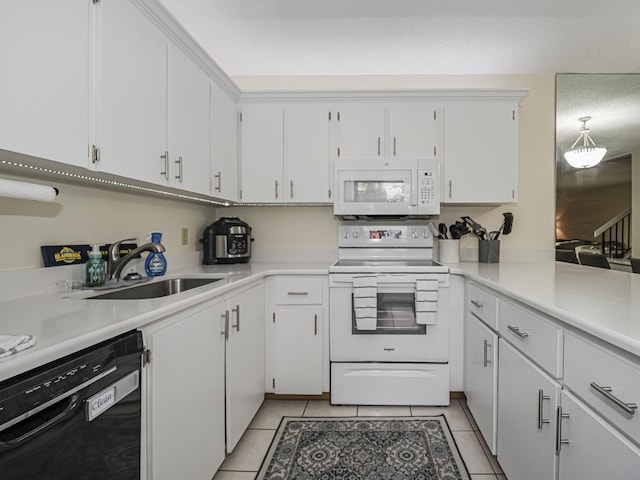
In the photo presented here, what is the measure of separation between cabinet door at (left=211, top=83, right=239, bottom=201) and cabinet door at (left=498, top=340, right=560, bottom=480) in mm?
1887

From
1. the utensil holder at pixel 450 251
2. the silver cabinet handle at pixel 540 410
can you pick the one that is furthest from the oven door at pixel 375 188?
the silver cabinet handle at pixel 540 410

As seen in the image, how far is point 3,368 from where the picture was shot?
2.09 feet

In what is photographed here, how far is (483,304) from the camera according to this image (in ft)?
6.40

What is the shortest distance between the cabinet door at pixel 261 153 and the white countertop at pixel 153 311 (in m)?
1.16

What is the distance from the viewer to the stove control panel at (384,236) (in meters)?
2.94

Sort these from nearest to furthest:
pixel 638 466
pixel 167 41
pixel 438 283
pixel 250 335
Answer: pixel 638 466 → pixel 167 41 → pixel 250 335 → pixel 438 283

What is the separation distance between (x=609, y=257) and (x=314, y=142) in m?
2.49

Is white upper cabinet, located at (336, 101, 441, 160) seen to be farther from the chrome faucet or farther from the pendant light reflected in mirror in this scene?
the chrome faucet

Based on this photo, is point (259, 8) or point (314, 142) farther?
point (314, 142)

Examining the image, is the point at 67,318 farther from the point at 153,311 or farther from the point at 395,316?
the point at 395,316

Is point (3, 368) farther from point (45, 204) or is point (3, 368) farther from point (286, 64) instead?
point (286, 64)

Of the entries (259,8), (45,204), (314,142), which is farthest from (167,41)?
(314,142)

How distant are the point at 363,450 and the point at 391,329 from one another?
0.74 meters

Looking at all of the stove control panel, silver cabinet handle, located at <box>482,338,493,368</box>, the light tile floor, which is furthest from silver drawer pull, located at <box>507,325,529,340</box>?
the stove control panel
